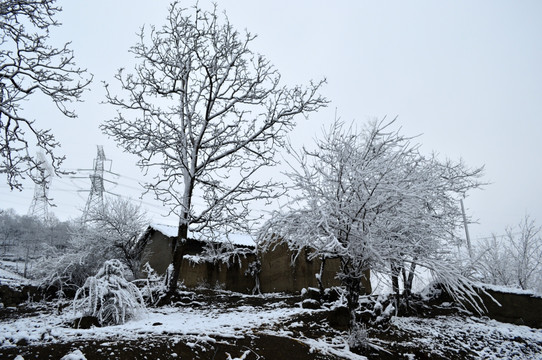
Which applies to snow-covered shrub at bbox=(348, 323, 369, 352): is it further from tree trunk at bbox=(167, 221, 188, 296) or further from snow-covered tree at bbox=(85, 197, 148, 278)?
snow-covered tree at bbox=(85, 197, 148, 278)

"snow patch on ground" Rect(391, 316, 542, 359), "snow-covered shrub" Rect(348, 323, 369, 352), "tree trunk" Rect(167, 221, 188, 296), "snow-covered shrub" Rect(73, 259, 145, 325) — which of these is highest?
"tree trunk" Rect(167, 221, 188, 296)

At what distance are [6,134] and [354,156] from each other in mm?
6898

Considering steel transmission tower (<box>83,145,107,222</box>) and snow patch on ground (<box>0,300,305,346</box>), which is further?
steel transmission tower (<box>83,145,107,222</box>)

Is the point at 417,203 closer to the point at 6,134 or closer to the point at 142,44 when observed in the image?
the point at 6,134

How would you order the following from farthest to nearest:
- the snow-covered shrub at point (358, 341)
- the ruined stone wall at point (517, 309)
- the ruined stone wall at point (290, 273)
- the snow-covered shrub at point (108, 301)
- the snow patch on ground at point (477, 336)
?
the ruined stone wall at point (290, 273) < the ruined stone wall at point (517, 309) < the snow patch on ground at point (477, 336) < the snow-covered shrub at point (108, 301) < the snow-covered shrub at point (358, 341)

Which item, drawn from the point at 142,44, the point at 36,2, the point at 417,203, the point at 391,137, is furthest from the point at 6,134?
the point at 417,203

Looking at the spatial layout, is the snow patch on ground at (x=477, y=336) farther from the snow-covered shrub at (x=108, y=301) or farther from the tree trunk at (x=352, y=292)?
the snow-covered shrub at (x=108, y=301)

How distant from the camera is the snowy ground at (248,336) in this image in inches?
182

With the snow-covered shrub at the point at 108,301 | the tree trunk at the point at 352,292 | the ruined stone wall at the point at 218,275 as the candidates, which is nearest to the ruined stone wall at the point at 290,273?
the ruined stone wall at the point at 218,275

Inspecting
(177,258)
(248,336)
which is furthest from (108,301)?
(177,258)

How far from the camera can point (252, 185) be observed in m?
11.0

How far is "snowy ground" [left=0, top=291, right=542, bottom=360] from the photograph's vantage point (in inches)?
182

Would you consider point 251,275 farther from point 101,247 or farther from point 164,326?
point 164,326

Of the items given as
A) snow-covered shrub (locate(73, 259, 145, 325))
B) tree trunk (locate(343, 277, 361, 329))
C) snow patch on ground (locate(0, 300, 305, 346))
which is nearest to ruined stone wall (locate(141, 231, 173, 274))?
snow patch on ground (locate(0, 300, 305, 346))
